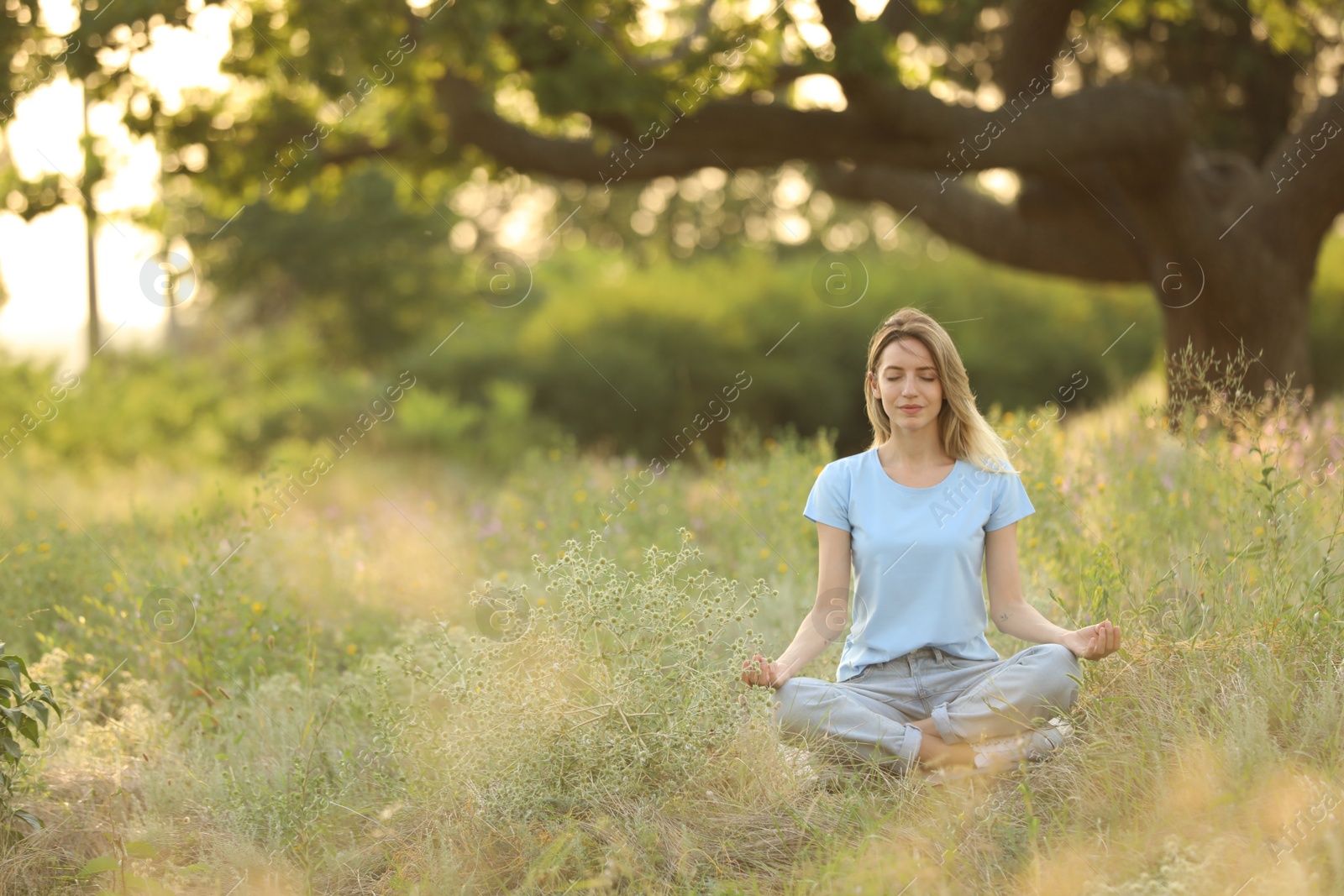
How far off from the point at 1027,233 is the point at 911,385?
6932 mm

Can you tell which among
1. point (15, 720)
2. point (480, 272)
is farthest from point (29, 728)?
point (480, 272)

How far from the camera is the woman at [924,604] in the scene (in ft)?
11.2

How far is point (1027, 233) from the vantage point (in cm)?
991

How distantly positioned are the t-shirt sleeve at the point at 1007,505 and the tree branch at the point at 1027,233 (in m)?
6.81

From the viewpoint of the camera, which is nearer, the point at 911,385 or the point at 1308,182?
the point at 911,385

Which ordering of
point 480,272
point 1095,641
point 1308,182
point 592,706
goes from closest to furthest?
point 1095,641, point 592,706, point 1308,182, point 480,272

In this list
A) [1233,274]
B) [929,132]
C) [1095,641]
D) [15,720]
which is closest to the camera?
[1095,641]

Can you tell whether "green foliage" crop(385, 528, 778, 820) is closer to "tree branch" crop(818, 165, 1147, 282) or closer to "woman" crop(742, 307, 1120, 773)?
"woman" crop(742, 307, 1120, 773)

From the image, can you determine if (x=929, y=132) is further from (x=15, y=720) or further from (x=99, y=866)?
(x=99, y=866)

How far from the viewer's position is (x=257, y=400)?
55.3ft

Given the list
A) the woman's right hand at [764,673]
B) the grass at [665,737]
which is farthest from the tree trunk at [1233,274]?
the woman's right hand at [764,673]

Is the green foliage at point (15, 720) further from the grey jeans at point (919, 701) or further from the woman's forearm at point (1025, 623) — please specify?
the woman's forearm at point (1025, 623)

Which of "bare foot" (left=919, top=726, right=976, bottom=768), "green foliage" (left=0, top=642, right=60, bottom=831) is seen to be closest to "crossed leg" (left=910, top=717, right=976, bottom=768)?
"bare foot" (left=919, top=726, right=976, bottom=768)

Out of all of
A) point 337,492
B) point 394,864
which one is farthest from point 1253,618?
point 337,492
